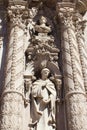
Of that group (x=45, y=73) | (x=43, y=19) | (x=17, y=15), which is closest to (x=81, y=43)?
(x=43, y=19)

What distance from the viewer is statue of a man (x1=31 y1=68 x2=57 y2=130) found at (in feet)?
20.6

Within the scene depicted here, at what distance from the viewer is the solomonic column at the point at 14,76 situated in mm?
5895

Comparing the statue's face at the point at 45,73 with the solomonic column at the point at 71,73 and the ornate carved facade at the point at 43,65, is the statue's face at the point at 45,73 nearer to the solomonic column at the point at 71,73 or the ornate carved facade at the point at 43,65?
the ornate carved facade at the point at 43,65

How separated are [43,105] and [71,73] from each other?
0.93 metres

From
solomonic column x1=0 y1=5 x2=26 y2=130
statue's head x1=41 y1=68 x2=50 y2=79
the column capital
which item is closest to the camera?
solomonic column x1=0 y1=5 x2=26 y2=130

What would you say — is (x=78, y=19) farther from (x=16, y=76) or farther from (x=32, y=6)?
(x=16, y=76)

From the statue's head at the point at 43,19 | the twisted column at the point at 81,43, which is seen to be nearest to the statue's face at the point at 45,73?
the twisted column at the point at 81,43

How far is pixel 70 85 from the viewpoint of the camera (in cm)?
650

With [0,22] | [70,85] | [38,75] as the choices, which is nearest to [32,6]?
[0,22]

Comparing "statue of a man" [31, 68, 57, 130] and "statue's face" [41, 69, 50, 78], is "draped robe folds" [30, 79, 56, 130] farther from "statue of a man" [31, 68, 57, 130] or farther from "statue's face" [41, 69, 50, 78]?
"statue's face" [41, 69, 50, 78]

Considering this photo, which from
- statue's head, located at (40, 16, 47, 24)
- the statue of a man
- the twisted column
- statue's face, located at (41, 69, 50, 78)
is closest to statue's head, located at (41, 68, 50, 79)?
statue's face, located at (41, 69, 50, 78)

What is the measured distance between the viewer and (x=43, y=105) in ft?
21.3

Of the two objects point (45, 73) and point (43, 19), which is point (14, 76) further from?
point (43, 19)

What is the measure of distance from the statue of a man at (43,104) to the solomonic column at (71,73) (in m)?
0.33
